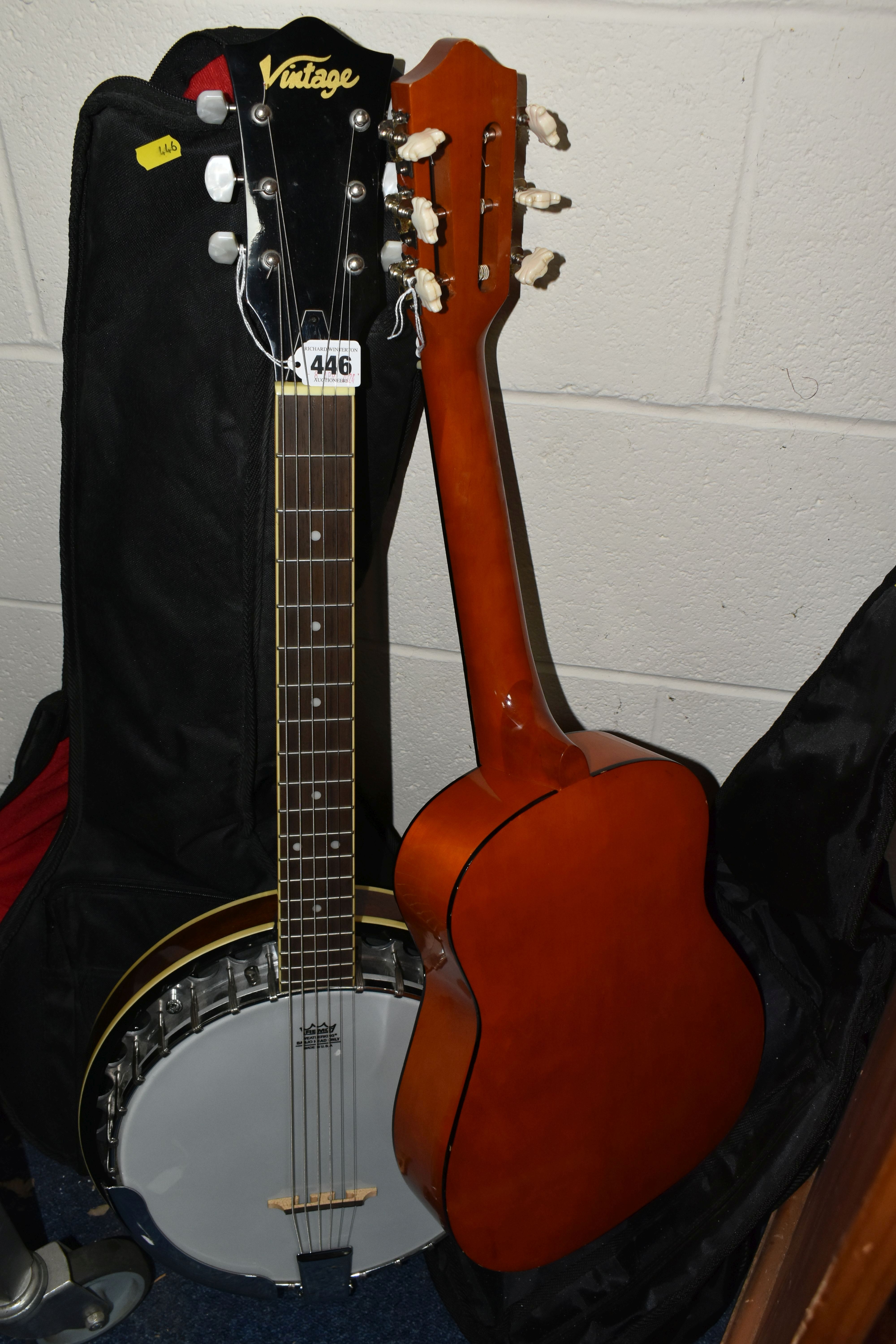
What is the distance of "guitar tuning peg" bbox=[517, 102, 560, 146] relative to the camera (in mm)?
656

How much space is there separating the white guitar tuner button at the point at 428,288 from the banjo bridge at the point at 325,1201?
0.86m

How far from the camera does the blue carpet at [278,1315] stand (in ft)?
3.23

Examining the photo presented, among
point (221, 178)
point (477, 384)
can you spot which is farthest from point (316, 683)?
point (221, 178)

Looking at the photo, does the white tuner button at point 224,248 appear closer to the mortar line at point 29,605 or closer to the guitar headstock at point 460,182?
the guitar headstock at point 460,182

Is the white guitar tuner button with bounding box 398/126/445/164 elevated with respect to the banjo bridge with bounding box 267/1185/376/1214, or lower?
elevated

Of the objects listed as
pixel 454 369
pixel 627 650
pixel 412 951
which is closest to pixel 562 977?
pixel 412 951

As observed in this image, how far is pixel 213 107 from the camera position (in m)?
0.64

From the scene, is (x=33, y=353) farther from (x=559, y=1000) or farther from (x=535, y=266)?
(x=559, y=1000)

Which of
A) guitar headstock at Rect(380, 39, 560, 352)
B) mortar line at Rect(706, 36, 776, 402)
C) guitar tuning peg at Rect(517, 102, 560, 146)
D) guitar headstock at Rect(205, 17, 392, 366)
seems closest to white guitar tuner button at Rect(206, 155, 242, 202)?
guitar headstock at Rect(205, 17, 392, 366)

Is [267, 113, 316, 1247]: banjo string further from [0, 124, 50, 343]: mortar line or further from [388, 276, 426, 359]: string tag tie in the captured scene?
[0, 124, 50, 343]: mortar line

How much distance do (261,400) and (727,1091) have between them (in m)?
0.84

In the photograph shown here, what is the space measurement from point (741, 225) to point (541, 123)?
28 centimetres

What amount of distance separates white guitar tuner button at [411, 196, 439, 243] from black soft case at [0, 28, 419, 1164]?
0.06 metres

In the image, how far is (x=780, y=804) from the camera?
3.06 feet
